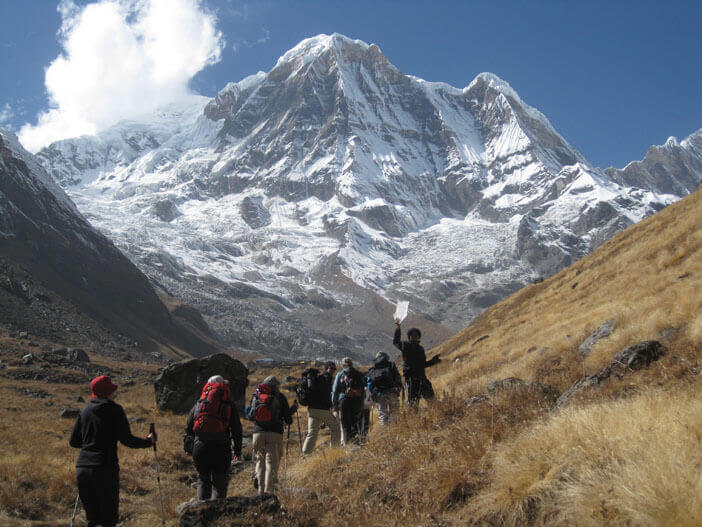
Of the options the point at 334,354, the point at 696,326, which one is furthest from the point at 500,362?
the point at 334,354

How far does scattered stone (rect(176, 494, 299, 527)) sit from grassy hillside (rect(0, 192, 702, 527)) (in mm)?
352

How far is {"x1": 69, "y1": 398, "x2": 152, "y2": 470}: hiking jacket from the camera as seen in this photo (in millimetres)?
6832

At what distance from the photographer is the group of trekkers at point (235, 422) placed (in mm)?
6844

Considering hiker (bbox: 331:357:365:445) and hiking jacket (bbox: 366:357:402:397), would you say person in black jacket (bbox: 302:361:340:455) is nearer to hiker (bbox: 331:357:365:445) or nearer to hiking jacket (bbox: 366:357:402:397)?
hiker (bbox: 331:357:365:445)

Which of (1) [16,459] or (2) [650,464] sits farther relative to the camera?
(1) [16,459]

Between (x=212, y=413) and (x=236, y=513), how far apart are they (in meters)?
2.00

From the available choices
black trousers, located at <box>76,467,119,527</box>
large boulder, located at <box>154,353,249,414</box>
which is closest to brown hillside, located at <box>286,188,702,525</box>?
black trousers, located at <box>76,467,119,527</box>

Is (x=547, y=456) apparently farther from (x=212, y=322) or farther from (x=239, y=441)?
(x=212, y=322)

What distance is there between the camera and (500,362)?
18625 mm

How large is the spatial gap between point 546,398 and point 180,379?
2187cm

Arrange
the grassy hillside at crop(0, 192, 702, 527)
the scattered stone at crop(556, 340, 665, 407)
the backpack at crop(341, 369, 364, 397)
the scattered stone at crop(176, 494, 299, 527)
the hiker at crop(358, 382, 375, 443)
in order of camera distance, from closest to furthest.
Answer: the grassy hillside at crop(0, 192, 702, 527) < the scattered stone at crop(176, 494, 299, 527) < the scattered stone at crop(556, 340, 665, 407) < the hiker at crop(358, 382, 375, 443) < the backpack at crop(341, 369, 364, 397)

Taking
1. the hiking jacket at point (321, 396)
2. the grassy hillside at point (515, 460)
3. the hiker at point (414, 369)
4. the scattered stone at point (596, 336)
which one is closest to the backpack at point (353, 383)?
the hiking jacket at point (321, 396)

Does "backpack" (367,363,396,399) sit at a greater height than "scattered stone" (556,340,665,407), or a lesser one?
greater

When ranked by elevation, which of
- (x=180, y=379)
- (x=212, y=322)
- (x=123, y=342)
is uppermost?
(x=212, y=322)
